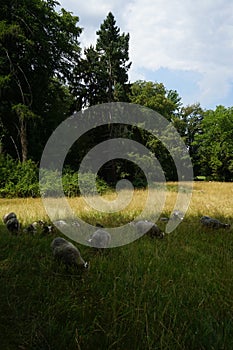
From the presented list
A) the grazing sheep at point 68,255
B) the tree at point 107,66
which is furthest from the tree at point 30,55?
the grazing sheep at point 68,255

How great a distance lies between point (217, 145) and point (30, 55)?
3206cm

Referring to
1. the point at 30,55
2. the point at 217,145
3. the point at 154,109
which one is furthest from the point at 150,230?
the point at 217,145

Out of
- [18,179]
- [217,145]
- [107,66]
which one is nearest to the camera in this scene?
[18,179]

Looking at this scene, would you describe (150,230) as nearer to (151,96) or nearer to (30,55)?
(30,55)

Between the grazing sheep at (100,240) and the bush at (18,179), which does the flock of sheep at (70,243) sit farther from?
the bush at (18,179)

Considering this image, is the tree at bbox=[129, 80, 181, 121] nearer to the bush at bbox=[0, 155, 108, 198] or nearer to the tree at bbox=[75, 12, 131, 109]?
the tree at bbox=[75, 12, 131, 109]

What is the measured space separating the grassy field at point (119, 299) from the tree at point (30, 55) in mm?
13797

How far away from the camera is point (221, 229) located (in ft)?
16.3

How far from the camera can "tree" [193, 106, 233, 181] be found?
3903 centimetres

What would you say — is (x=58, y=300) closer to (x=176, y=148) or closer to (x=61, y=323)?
(x=61, y=323)

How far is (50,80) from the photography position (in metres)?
18.2

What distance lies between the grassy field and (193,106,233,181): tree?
38040 mm

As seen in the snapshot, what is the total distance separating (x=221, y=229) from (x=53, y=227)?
3.17 m

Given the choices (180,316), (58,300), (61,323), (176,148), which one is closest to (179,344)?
(180,316)
